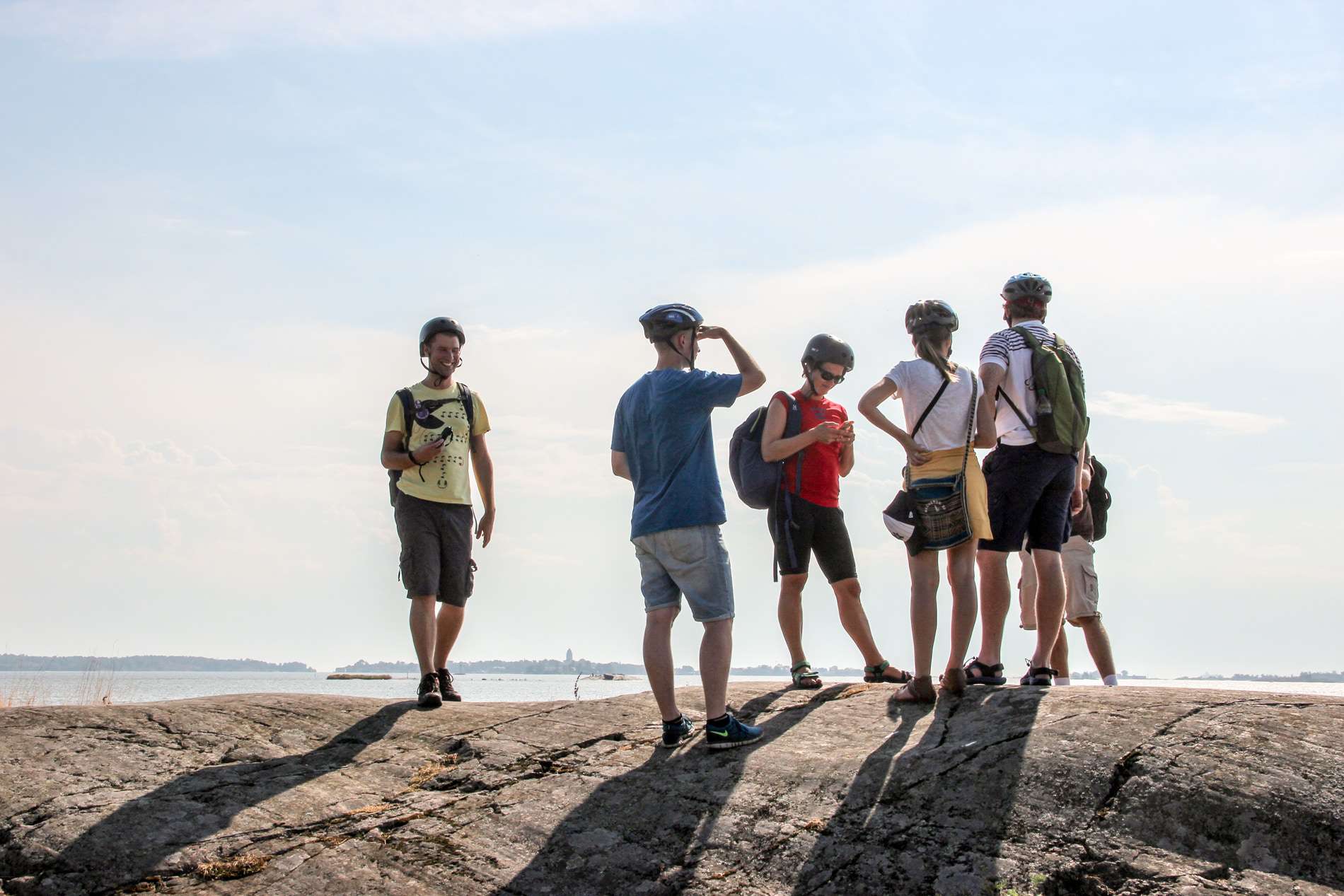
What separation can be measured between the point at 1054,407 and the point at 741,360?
176 cm

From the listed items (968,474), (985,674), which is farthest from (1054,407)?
(985,674)

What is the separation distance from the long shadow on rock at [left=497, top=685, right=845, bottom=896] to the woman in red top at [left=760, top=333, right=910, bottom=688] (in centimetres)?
141

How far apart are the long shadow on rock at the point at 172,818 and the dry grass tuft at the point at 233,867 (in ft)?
0.76

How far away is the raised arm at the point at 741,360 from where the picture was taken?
5.27 m

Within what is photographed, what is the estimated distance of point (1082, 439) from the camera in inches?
229

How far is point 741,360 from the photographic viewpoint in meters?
5.35

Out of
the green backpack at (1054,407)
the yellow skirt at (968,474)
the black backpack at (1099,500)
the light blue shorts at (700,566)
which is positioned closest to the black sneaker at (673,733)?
the light blue shorts at (700,566)

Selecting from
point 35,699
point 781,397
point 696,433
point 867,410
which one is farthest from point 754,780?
point 35,699

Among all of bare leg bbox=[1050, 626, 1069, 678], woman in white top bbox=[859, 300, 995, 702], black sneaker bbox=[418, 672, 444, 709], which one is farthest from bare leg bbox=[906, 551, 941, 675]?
black sneaker bbox=[418, 672, 444, 709]

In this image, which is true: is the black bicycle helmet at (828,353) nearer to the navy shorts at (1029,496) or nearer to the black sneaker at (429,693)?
the navy shorts at (1029,496)

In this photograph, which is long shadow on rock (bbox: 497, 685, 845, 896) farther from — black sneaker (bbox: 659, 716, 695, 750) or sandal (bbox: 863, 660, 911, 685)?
sandal (bbox: 863, 660, 911, 685)

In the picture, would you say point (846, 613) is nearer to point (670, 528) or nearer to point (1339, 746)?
point (670, 528)

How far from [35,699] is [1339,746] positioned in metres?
8.84

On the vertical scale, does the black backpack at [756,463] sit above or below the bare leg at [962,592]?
above
